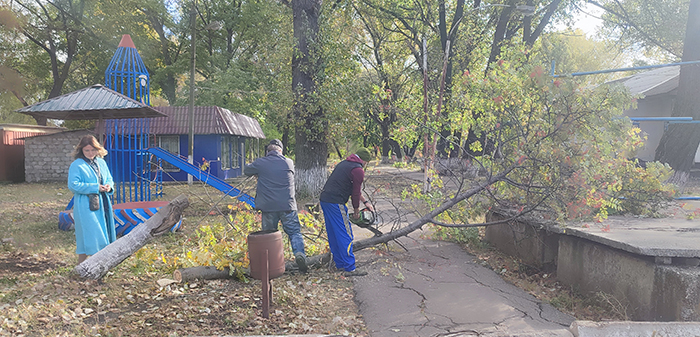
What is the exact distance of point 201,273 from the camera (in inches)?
211

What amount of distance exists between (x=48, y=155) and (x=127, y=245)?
18.4m

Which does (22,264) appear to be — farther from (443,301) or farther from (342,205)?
(443,301)

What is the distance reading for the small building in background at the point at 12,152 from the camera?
19.6 metres

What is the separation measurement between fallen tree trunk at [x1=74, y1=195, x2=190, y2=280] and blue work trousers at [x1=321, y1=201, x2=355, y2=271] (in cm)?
248

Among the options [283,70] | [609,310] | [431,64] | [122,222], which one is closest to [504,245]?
[609,310]

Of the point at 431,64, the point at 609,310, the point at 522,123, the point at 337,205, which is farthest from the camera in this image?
the point at 431,64

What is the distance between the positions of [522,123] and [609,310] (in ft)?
9.27

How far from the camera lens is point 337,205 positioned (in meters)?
6.01

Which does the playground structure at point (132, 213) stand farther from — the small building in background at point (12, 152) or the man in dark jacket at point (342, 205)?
the small building in background at point (12, 152)

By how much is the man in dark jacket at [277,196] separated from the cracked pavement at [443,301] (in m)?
0.96

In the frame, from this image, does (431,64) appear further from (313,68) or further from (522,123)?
(522,123)

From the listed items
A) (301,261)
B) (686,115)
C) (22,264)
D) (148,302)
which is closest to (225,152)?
(22,264)

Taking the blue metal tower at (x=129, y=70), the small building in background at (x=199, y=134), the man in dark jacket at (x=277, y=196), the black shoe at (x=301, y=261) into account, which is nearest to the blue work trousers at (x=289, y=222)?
the man in dark jacket at (x=277, y=196)

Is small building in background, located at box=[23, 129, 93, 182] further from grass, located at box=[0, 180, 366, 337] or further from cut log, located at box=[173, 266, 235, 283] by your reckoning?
cut log, located at box=[173, 266, 235, 283]
